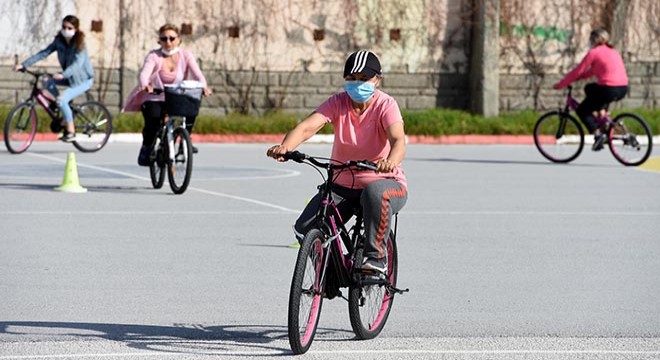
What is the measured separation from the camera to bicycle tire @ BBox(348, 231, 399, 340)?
784 centimetres

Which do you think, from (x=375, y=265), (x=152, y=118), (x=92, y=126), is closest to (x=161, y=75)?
(x=152, y=118)

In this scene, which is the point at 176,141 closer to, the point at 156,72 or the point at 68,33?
the point at 156,72

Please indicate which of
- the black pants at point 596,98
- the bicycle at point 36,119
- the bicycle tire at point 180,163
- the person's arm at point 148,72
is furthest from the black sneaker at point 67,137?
the black pants at point 596,98

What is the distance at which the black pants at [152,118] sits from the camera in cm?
1658

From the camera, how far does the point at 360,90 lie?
786cm

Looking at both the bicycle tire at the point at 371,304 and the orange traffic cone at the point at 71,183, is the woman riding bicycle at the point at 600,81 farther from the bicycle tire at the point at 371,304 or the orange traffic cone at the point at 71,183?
the bicycle tire at the point at 371,304

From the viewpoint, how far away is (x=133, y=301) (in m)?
9.23

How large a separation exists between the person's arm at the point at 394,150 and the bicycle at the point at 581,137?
13387 mm

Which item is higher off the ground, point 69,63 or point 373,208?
point 69,63

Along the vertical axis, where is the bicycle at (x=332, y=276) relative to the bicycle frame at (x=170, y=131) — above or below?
below

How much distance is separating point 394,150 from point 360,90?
361 millimetres

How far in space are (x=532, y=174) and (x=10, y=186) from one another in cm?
657

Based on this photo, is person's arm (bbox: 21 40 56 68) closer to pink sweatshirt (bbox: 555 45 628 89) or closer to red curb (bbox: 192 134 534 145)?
red curb (bbox: 192 134 534 145)

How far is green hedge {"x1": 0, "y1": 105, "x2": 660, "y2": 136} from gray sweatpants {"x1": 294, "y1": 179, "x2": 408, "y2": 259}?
18.6 metres
